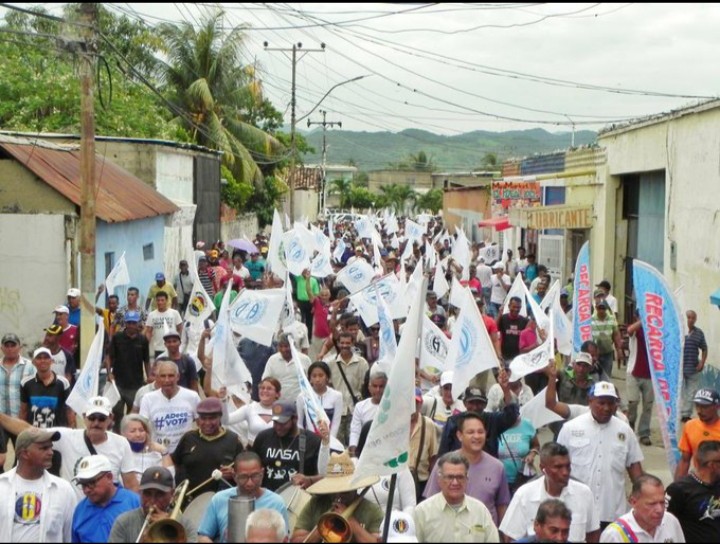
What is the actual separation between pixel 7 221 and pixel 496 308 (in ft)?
27.4

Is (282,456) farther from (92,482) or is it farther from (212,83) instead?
(212,83)

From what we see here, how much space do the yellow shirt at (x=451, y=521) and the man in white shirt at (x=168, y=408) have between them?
9.85 ft

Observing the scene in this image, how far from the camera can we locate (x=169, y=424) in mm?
9258

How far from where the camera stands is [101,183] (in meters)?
23.1

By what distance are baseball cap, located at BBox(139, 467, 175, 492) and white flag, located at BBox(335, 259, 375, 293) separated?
12966 mm

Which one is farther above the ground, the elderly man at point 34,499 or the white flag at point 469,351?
the white flag at point 469,351

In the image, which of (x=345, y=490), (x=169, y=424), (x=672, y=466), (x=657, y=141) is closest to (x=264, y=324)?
(x=169, y=424)

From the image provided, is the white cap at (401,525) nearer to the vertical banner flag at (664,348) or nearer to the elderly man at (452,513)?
the elderly man at (452,513)

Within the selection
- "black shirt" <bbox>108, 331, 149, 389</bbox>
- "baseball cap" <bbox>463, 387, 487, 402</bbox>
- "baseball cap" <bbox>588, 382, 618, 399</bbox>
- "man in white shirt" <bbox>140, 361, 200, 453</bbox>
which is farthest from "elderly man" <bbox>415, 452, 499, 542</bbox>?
"black shirt" <bbox>108, 331, 149, 389</bbox>

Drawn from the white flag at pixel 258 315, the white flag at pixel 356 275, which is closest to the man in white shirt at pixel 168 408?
the white flag at pixel 258 315

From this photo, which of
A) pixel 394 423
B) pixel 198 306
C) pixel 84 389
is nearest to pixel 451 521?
pixel 394 423

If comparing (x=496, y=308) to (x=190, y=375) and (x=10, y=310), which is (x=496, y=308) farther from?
(x=190, y=375)

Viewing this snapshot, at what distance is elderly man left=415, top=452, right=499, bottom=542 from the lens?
6609 millimetres

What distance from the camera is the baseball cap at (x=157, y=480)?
21.4 feet
